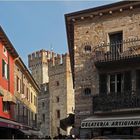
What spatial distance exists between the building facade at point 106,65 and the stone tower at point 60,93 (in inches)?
2099

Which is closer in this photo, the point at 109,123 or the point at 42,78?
the point at 109,123

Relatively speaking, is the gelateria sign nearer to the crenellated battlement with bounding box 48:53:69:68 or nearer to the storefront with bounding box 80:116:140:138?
the storefront with bounding box 80:116:140:138

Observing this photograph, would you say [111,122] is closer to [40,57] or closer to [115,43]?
[115,43]

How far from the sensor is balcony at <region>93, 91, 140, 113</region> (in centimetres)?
2650

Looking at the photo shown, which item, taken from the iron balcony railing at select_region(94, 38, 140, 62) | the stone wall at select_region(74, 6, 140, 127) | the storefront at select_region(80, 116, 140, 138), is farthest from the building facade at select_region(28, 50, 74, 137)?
the iron balcony railing at select_region(94, 38, 140, 62)

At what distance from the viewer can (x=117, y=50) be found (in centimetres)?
2820

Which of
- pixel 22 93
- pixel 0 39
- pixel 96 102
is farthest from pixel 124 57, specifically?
pixel 22 93

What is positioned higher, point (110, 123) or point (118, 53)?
point (118, 53)

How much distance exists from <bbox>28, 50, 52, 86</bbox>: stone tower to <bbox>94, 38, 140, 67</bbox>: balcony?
7652 centimetres

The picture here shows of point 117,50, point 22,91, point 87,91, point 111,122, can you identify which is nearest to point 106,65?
point 117,50

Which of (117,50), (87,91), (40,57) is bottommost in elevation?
(87,91)

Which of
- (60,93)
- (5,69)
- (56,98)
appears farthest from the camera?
(56,98)

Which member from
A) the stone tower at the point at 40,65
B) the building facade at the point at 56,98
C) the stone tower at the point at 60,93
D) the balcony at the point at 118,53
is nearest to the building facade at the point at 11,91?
the balcony at the point at 118,53

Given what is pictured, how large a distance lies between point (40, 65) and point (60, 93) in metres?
23.3
